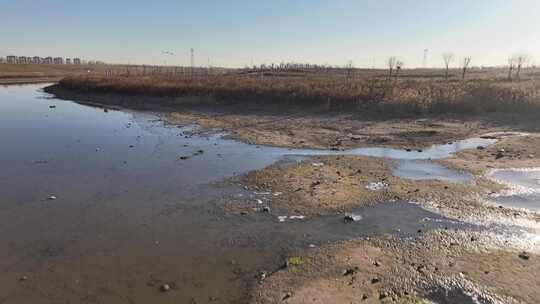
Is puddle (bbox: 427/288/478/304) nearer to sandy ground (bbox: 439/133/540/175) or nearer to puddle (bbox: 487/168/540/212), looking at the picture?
puddle (bbox: 487/168/540/212)

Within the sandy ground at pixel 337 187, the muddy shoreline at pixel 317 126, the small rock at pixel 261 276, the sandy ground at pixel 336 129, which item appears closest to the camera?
the small rock at pixel 261 276

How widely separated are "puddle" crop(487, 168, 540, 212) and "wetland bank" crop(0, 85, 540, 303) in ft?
0.29

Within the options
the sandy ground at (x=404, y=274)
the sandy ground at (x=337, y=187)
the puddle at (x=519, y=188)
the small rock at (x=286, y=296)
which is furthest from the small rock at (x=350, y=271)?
the puddle at (x=519, y=188)

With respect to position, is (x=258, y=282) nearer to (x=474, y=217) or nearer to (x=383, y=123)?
(x=474, y=217)

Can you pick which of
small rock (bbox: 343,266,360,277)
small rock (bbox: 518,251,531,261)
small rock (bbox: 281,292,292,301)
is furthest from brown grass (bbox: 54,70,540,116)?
small rock (bbox: 281,292,292,301)

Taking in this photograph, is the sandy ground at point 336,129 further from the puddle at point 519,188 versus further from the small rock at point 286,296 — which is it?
the small rock at point 286,296

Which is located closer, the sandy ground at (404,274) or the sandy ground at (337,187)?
the sandy ground at (404,274)

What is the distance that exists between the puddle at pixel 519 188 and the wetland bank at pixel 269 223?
0.09 metres

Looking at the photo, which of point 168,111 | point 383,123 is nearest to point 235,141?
point 383,123

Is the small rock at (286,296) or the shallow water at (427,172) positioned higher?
the shallow water at (427,172)

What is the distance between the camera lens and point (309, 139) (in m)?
16.3

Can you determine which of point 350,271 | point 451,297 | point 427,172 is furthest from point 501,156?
point 350,271

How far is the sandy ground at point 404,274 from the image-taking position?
5.12m

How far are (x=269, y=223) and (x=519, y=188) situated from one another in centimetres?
626
